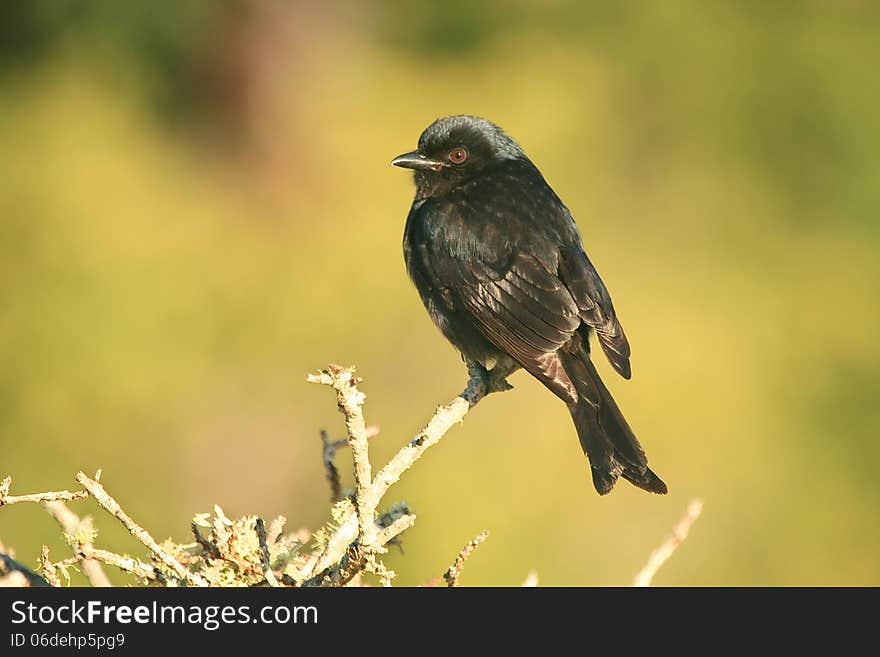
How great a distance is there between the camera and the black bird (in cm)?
386

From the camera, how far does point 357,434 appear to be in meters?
2.25

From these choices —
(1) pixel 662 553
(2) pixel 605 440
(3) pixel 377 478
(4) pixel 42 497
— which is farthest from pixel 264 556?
(2) pixel 605 440

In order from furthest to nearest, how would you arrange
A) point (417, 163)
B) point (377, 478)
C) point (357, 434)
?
point (417, 163)
point (377, 478)
point (357, 434)

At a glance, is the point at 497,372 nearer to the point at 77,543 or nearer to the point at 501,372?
the point at 501,372

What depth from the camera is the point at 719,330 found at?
22.0ft

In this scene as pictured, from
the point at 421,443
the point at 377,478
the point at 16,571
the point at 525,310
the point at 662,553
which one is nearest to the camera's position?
the point at 16,571

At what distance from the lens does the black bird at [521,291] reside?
3861 mm

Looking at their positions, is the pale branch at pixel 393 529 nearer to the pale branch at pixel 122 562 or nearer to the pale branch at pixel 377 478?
the pale branch at pixel 377 478

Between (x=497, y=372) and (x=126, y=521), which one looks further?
(x=497, y=372)

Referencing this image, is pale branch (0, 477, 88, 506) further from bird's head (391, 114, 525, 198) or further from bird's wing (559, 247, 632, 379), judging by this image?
bird's head (391, 114, 525, 198)

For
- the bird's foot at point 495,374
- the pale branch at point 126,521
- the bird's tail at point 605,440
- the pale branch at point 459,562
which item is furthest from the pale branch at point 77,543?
the bird's foot at point 495,374

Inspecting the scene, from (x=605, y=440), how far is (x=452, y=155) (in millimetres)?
1434

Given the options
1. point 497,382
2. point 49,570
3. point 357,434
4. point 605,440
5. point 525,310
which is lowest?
point 49,570
